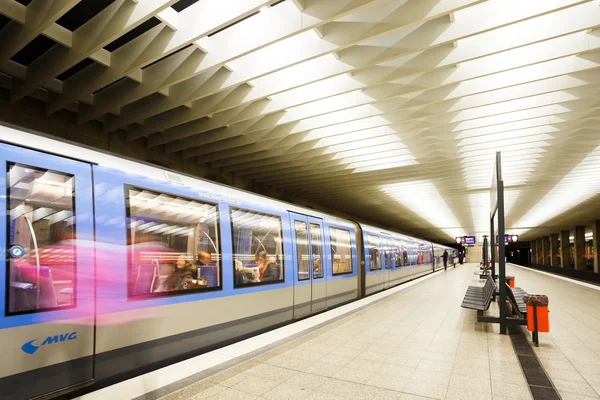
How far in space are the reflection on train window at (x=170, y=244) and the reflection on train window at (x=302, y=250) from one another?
264cm

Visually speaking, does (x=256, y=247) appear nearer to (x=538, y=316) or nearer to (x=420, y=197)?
(x=538, y=316)

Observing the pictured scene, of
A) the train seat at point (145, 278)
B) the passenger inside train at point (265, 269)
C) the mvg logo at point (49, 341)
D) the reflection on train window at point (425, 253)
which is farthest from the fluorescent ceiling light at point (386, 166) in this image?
the reflection on train window at point (425, 253)

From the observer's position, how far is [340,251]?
1027cm

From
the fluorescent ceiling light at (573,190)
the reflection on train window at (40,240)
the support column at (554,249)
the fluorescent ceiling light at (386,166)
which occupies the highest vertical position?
the fluorescent ceiling light at (386,166)

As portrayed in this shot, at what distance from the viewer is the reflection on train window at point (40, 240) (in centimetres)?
316

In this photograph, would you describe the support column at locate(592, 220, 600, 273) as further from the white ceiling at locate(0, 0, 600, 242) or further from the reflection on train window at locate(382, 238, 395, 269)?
the reflection on train window at locate(382, 238, 395, 269)

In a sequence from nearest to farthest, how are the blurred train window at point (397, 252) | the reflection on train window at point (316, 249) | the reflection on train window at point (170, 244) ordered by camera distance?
the reflection on train window at point (170, 244), the reflection on train window at point (316, 249), the blurred train window at point (397, 252)

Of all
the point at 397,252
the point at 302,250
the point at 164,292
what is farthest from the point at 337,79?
the point at 397,252

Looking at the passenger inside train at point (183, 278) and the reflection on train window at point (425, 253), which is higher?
the passenger inside train at point (183, 278)

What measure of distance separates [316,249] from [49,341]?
6073 millimetres

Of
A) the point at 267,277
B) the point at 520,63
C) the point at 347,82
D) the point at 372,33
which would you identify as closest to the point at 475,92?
the point at 520,63

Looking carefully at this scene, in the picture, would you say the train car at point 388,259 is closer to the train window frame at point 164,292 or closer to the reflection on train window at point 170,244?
the train window frame at point 164,292

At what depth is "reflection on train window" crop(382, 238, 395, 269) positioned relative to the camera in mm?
15141

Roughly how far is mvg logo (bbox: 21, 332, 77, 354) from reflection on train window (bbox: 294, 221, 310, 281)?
4755 millimetres
